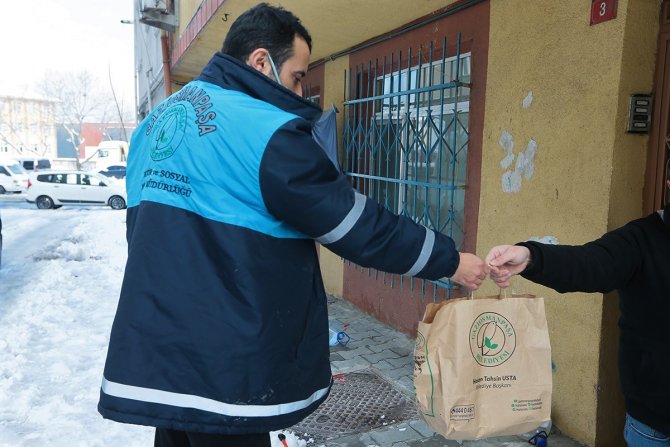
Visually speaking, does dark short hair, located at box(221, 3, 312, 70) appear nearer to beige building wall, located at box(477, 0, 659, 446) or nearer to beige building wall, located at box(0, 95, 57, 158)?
beige building wall, located at box(477, 0, 659, 446)

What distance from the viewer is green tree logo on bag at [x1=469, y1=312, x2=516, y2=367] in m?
1.76

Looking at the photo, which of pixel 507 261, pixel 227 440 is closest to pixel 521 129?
pixel 507 261

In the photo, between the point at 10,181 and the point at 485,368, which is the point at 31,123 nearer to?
the point at 10,181

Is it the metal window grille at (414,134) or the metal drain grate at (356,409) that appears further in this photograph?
the metal window grille at (414,134)

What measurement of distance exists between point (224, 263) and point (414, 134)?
3.26 metres

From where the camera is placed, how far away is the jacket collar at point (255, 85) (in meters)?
1.56

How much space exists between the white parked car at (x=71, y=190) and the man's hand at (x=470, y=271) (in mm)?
19069

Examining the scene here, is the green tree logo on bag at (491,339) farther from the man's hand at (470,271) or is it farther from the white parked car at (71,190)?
the white parked car at (71,190)

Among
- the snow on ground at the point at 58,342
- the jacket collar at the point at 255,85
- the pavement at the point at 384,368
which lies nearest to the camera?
the jacket collar at the point at 255,85

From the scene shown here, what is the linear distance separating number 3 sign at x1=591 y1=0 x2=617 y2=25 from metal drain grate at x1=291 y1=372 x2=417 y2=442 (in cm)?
243

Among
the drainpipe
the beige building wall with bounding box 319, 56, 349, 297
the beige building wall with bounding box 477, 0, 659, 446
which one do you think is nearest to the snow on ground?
the beige building wall with bounding box 477, 0, 659, 446

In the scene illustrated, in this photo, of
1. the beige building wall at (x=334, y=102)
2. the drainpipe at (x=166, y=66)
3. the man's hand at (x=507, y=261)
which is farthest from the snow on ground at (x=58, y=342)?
the drainpipe at (x=166, y=66)

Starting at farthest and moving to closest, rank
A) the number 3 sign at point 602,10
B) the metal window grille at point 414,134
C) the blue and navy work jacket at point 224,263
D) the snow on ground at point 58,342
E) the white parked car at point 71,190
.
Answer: the white parked car at point 71,190, the metal window grille at point 414,134, the snow on ground at point 58,342, the number 3 sign at point 602,10, the blue and navy work jacket at point 224,263

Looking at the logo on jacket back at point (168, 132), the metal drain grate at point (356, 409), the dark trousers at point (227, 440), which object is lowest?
the metal drain grate at point (356, 409)
